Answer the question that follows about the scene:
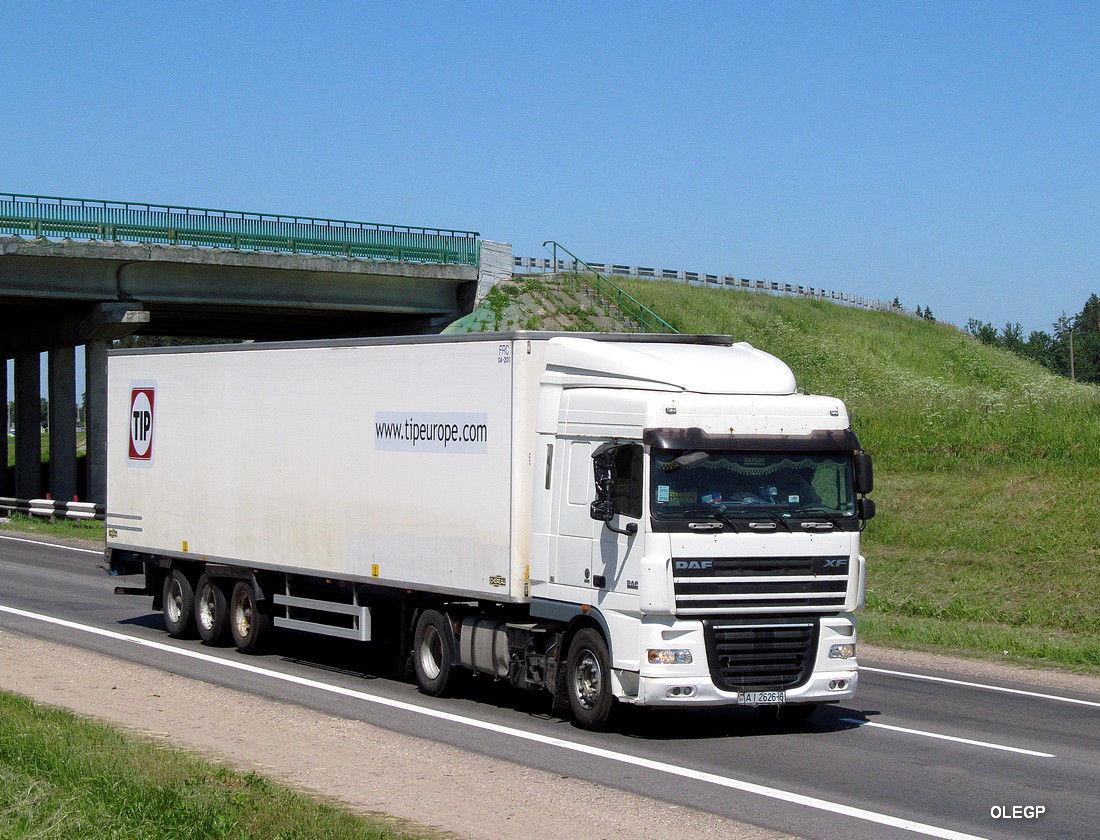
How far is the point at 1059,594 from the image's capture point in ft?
75.0

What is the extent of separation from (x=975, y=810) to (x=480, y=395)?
19.8ft

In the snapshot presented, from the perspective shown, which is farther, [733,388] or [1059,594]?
[1059,594]

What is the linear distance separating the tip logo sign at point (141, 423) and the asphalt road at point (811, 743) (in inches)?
99.4

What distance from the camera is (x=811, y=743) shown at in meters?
11.6

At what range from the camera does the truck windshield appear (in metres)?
11.4

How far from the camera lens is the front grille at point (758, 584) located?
37.0 ft

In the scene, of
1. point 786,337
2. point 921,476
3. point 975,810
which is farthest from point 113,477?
point 786,337

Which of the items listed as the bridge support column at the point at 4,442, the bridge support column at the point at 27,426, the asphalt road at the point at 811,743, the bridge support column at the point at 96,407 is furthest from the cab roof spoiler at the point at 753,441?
the bridge support column at the point at 4,442

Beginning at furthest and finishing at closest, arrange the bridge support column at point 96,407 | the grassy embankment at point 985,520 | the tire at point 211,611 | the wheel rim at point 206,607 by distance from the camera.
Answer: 1. the bridge support column at point 96,407
2. the grassy embankment at point 985,520
3. the wheel rim at point 206,607
4. the tire at point 211,611

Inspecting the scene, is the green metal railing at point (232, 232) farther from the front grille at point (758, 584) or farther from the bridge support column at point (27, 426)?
the front grille at point (758, 584)

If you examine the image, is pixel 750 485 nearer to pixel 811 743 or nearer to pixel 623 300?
pixel 811 743

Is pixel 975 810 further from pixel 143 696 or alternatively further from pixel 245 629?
pixel 245 629

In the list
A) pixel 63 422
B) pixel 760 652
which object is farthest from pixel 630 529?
pixel 63 422

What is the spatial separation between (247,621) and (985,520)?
1677cm
